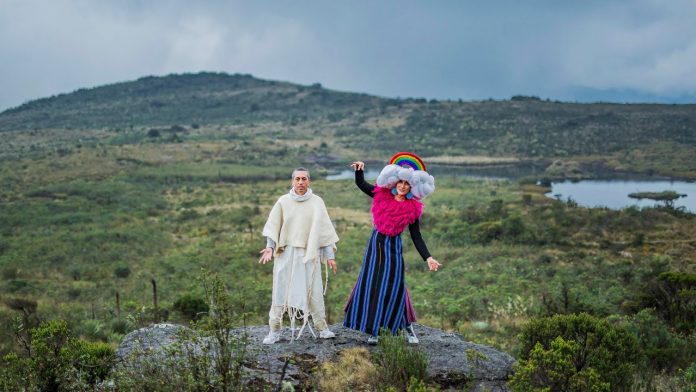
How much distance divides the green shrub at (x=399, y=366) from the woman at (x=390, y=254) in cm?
80

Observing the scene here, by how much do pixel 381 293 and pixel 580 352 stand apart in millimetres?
2081

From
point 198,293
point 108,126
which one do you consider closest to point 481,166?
point 198,293

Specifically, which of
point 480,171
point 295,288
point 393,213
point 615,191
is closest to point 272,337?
point 295,288

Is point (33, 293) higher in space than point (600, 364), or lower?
lower

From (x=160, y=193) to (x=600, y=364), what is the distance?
32453 mm

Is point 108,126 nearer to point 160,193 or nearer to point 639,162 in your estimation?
point 160,193

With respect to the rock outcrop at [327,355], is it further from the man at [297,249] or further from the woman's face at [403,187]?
the woman's face at [403,187]

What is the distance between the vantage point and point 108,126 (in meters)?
84.1

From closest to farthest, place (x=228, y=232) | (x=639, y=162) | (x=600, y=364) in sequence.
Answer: (x=600, y=364) → (x=228, y=232) → (x=639, y=162)

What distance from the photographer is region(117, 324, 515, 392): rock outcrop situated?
5.00m

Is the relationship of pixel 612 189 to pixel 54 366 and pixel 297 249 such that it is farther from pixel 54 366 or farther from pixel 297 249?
pixel 54 366

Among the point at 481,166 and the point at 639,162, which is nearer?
the point at 639,162

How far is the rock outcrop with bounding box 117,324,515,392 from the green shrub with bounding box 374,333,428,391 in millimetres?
335

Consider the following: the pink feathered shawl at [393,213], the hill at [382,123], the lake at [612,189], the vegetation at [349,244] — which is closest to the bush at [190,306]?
the vegetation at [349,244]
